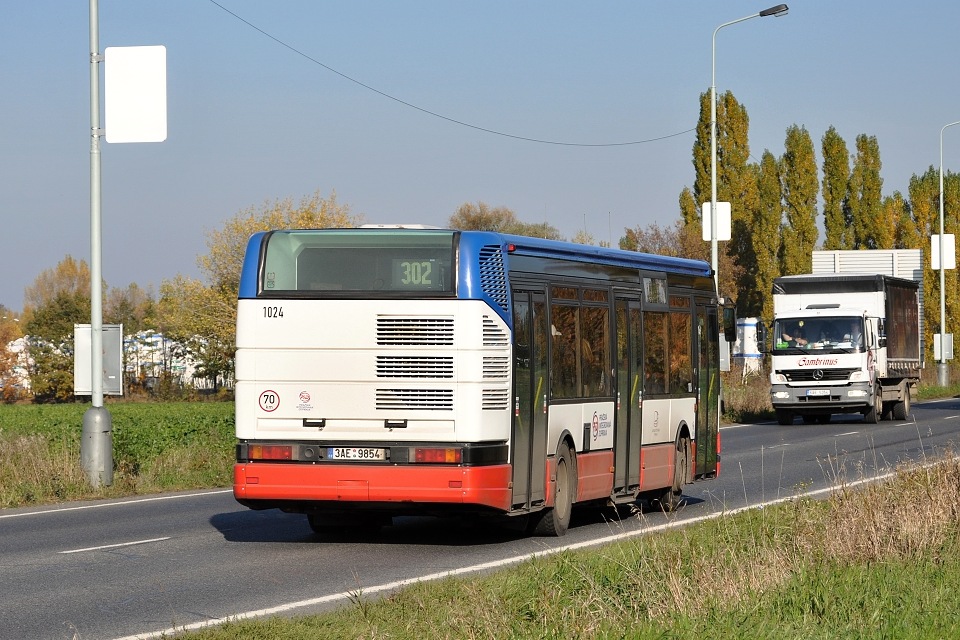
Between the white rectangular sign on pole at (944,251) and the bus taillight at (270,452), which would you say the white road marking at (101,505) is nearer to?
the bus taillight at (270,452)

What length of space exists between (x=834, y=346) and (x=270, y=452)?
89.3 ft

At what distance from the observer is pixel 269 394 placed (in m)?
14.4

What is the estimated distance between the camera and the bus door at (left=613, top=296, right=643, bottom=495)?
16.8 m

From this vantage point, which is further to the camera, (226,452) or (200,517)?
(226,452)

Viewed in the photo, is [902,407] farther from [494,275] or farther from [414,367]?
[414,367]

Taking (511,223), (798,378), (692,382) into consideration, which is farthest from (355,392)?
(511,223)

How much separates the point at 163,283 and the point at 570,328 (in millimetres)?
72975

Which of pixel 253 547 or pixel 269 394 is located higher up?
pixel 269 394

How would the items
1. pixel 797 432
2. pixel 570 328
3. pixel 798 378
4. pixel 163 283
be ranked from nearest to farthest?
pixel 570 328
pixel 797 432
pixel 798 378
pixel 163 283

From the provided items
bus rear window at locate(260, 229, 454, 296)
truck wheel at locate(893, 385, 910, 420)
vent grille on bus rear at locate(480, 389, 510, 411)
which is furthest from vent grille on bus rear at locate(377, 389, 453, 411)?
truck wheel at locate(893, 385, 910, 420)

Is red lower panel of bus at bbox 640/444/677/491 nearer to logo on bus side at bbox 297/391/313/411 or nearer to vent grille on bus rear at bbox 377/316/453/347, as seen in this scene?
vent grille on bus rear at bbox 377/316/453/347

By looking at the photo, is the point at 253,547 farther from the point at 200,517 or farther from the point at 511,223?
the point at 511,223

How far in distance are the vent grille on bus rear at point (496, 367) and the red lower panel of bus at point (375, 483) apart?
80 centimetres

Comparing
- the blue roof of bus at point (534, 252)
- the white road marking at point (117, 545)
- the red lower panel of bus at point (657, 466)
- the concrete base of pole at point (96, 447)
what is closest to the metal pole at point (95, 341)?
the concrete base of pole at point (96, 447)
